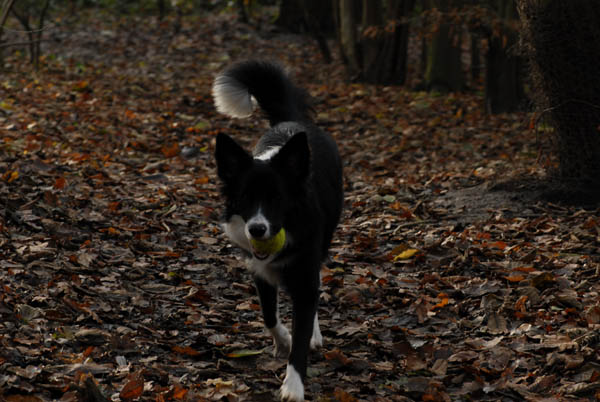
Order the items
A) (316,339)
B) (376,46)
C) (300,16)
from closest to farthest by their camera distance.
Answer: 1. (316,339)
2. (376,46)
3. (300,16)

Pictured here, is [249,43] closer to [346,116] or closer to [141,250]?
[346,116]

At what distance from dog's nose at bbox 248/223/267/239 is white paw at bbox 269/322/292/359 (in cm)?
99

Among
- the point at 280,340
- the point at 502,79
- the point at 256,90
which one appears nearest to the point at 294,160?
the point at 280,340

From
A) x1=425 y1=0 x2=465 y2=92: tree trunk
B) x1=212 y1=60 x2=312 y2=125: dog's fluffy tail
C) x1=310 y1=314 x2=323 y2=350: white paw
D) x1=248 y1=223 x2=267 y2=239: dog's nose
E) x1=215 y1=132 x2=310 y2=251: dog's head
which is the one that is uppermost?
x1=212 y1=60 x2=312 y2=125: dog's fluffy tail

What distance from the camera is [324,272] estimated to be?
20.2 feet

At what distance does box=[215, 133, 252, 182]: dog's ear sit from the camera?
14.4ft

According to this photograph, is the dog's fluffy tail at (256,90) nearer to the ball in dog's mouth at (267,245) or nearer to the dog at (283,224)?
the dog at (283,224)

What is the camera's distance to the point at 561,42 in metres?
6.97

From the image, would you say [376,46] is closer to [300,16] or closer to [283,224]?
[300,16]

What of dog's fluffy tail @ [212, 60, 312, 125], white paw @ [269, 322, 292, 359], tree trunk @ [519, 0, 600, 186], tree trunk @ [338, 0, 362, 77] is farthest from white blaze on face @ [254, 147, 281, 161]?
tree trunk @ [338, 0, 362, 77]

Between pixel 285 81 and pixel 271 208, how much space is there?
196 centimetres

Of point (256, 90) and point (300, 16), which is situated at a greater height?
point (256, 90)

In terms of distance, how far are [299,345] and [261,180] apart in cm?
108

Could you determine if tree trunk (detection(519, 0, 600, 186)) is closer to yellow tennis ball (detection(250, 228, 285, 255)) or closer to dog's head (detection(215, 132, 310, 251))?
dog's head (detection(215, 132, 310, 251))
